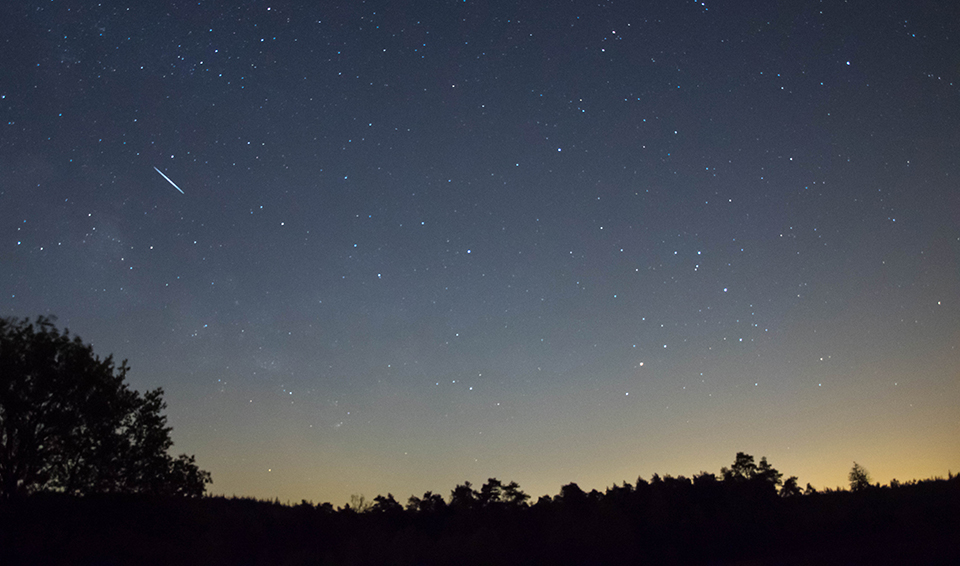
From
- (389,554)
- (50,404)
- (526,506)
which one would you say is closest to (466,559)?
(389,554)

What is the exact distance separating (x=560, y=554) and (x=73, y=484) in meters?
15.3

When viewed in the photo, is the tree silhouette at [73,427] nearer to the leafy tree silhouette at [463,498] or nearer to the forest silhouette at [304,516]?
the forest silhouette at [304,516]

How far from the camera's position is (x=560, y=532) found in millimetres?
15578

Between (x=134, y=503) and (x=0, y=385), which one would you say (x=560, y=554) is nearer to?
(x=134, y=503)

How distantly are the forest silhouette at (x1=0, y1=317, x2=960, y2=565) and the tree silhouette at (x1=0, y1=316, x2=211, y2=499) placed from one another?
4cm

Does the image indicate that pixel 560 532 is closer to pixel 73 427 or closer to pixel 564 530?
pixel 564 530

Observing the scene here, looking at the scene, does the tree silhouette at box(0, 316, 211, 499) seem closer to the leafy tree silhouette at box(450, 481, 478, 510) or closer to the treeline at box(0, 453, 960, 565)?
the treeline at box(0, 453, 960, 565)

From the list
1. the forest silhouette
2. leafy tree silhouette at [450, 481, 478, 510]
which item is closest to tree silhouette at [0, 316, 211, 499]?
the forest silhouette

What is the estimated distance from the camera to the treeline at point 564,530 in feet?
43.1

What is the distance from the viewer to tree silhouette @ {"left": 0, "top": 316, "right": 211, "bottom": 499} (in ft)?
55.8

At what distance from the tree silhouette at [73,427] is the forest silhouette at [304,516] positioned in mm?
37

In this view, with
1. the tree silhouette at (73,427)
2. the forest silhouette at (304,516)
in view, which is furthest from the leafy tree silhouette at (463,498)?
the tree silhouette at (73,427)

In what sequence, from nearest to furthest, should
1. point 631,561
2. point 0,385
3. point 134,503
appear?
point 631,561
point 0,385
point 134,503

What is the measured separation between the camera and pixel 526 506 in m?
20.9
